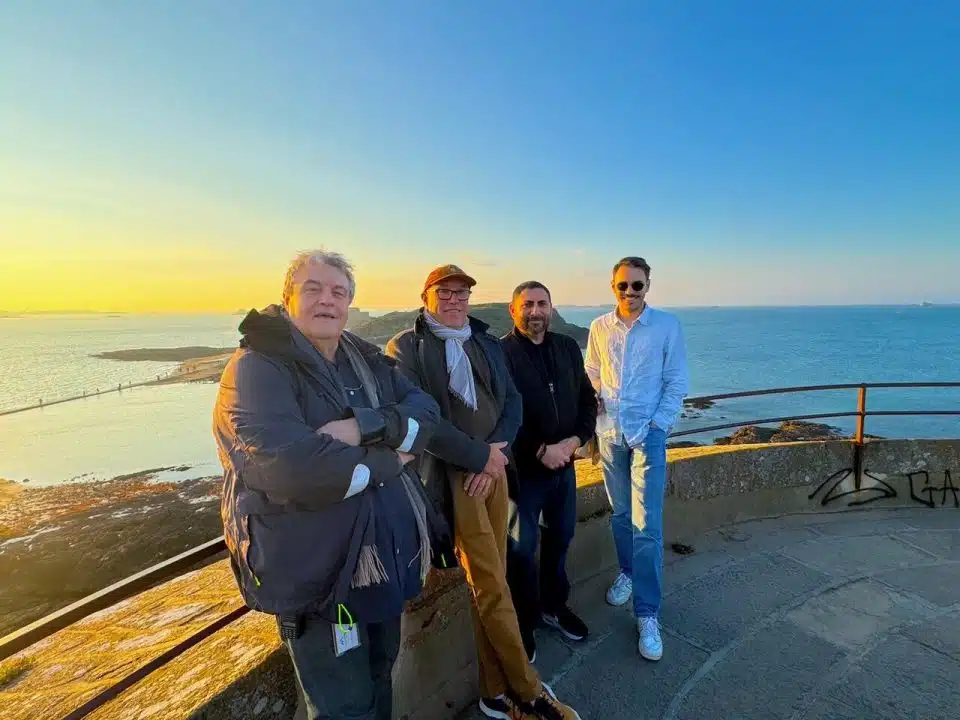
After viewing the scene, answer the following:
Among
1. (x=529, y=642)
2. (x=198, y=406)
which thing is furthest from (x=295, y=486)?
(x=198, y=406)

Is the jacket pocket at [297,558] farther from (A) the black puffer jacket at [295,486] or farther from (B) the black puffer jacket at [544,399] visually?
(B) the black puffer jacket at [544,399]

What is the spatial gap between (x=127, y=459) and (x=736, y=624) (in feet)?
164

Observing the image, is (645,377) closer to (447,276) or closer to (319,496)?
(447,276)

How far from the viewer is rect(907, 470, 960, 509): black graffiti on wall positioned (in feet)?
15.9

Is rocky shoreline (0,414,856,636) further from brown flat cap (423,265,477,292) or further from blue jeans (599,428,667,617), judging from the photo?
brown flat cap (423,265,477,292)

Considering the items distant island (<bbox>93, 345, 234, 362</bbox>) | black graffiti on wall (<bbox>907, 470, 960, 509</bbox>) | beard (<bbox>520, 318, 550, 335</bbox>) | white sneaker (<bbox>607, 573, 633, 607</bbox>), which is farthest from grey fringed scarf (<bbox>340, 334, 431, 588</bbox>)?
distant island (<bbox>93, 345, 234, 362</bbox>)

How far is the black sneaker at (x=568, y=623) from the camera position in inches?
117

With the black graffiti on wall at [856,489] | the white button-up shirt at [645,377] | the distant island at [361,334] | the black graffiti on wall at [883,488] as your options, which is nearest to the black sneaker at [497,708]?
the white button-up shirt at [645,377]

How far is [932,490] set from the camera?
15.9 ft

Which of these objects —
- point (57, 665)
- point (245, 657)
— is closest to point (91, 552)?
point (57, 665)

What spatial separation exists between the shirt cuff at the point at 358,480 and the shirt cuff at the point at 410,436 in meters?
0.20

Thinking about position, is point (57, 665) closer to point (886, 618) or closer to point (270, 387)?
point (270, 387)

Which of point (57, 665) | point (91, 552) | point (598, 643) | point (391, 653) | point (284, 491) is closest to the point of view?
point (284, 491)

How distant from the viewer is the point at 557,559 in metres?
3.07
